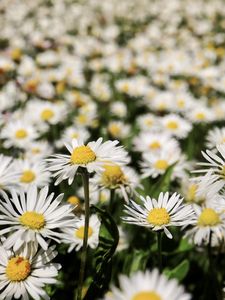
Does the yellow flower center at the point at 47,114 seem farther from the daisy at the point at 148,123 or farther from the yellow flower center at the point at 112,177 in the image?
the yellow flower center at the point at 112,177

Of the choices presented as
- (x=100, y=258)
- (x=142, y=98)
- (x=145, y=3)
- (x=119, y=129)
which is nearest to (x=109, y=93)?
(x=142, y=98)

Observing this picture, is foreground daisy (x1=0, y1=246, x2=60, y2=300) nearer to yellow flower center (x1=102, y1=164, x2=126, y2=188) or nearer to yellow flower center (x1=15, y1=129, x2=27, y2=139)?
yellow flower center (x1=102, y1=164, x2=126, y2=188)

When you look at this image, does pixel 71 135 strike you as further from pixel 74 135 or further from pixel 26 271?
pixel 26 271

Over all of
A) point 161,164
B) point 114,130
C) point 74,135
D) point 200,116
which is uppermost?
point 200,116

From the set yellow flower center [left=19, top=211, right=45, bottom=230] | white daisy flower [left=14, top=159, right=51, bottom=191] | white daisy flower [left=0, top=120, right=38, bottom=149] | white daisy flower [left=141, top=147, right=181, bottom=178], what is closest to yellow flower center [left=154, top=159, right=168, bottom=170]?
white daisy flower [left=141, top=147, right=181, bottom=178]

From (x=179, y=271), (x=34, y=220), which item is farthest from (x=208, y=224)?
(x=34, y=220)

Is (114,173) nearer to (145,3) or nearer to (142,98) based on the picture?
(142,98)

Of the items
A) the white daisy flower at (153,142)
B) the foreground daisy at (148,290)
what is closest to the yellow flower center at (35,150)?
the white daisy flower at (153,142)
